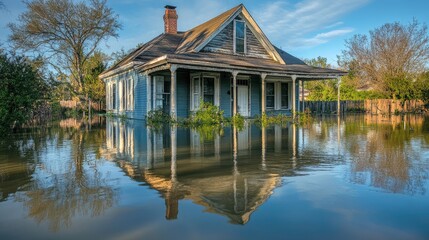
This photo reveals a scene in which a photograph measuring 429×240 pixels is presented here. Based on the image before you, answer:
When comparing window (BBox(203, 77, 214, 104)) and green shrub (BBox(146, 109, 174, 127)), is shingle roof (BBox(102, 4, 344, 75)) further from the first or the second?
green shrub (BBox(146, 109, 174, 127))

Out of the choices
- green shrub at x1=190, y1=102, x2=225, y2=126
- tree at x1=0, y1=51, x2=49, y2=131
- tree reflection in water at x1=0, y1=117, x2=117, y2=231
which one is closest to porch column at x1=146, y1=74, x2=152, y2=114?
green shrub at x1=190, y1=102, x2=225, y2=126

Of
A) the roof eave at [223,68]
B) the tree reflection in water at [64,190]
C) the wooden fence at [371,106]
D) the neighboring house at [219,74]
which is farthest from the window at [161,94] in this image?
the wooden fence at [371,106]

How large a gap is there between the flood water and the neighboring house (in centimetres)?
1051

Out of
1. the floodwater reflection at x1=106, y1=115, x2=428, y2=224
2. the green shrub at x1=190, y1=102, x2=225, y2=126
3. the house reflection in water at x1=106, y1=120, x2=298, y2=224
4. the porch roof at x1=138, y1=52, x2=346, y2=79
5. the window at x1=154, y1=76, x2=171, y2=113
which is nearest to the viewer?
the house reflection in water at x1=106, y1=120, x2=298, y2=224

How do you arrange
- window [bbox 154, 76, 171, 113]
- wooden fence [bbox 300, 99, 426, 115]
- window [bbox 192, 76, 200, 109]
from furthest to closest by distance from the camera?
wooden fence [bbox 300, 99, 426, 115]
window [bbox 192, 76, 200, 109]
window [bbox 154, 76, 171, 113]

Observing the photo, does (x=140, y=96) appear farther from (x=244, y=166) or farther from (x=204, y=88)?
(x=244, y=166)

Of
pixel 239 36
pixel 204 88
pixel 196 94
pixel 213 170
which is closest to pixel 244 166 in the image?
pixel 213 170

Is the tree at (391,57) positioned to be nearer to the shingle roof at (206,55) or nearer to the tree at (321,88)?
the tree at (321,88)

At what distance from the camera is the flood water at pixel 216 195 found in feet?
10.4

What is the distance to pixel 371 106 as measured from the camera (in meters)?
34.1

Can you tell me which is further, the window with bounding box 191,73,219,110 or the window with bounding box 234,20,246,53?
the window with bounding box 234,20,246,53

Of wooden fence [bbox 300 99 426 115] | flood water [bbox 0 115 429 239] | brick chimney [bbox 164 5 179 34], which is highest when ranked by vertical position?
brick chimney [bbox 164 5 179 34]

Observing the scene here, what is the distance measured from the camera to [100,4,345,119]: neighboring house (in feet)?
62.4

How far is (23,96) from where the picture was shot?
12875 millimetres
